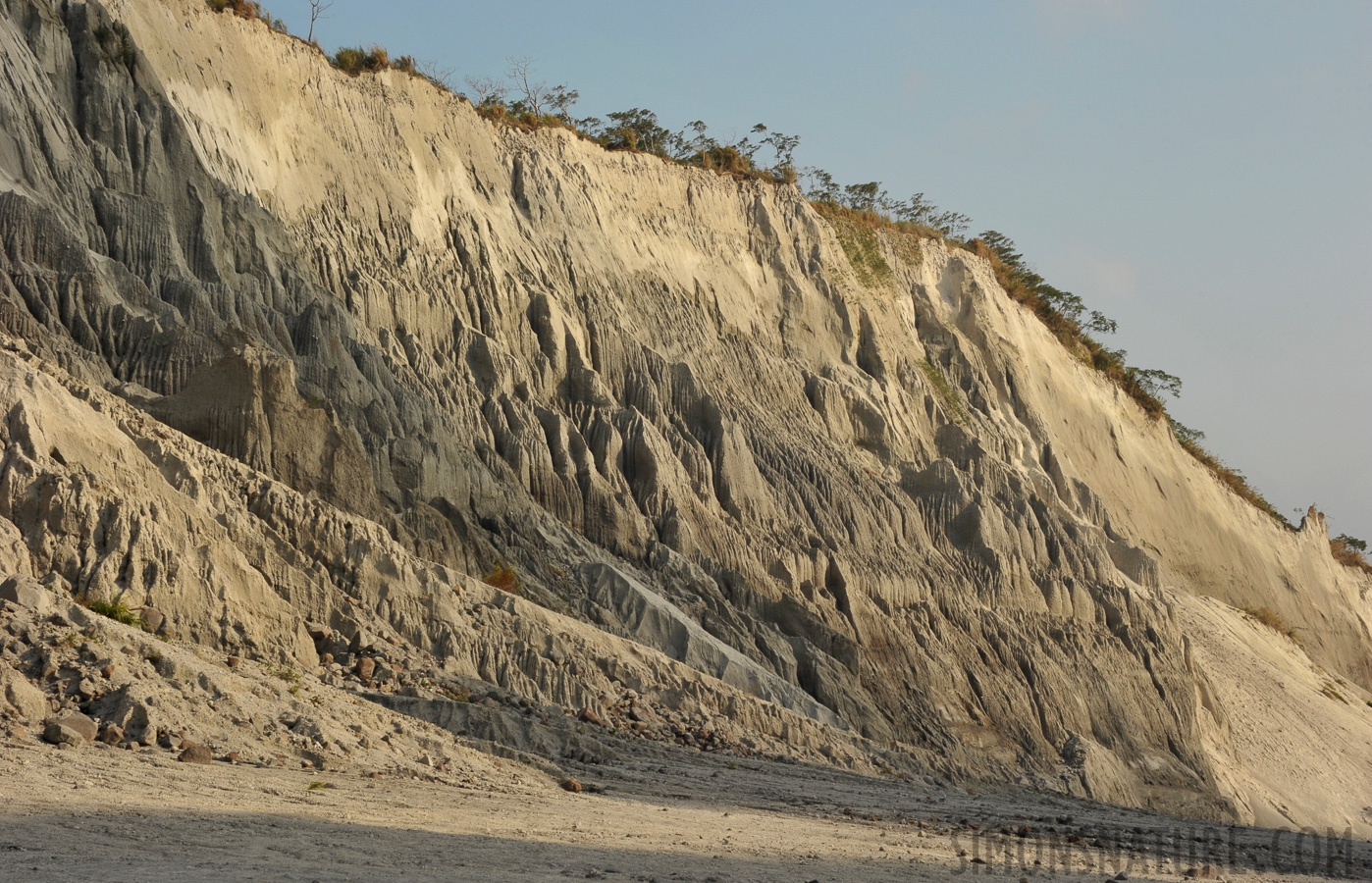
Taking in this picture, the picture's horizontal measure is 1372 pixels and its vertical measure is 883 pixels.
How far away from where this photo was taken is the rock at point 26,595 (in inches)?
471

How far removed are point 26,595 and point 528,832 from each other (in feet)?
17.7

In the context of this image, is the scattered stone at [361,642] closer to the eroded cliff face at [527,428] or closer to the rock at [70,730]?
the eroded cliff face at [527,428]

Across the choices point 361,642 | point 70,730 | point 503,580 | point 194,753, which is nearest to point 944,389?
point 503,580

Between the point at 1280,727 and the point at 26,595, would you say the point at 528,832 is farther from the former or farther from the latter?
the point at 1280,727

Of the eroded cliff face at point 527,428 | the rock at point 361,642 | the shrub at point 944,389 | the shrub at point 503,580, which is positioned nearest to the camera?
the rock at point 361,642

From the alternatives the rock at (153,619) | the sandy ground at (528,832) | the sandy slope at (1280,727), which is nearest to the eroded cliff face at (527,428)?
the rock at (153,619)

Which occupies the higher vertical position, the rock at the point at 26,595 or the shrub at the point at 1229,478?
the shrub at the point at 1229,478

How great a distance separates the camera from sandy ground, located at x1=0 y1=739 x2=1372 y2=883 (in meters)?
8.12

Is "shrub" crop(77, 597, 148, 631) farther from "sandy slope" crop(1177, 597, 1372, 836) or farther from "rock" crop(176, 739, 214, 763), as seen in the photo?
"sandy slope" crop(1177, 597, 1372, 836)

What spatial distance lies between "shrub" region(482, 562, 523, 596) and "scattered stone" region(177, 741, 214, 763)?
33.1ft

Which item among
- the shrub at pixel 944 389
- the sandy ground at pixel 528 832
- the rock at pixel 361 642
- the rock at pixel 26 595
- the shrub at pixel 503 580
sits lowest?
the sandy ground at pixel 528 832

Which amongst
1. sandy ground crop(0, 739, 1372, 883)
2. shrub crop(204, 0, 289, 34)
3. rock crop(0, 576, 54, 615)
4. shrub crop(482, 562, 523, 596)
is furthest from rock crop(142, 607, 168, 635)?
shrub crop(204, 0, 289, 34)

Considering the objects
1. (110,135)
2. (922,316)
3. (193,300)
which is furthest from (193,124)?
(922,316)

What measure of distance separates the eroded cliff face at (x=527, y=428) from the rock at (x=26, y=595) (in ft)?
4.66
